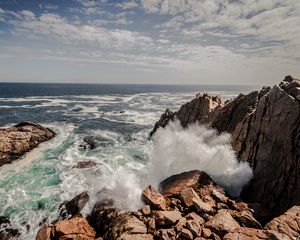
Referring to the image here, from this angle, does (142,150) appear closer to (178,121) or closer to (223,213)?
(178,121)

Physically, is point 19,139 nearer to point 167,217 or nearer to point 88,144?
point 88,144

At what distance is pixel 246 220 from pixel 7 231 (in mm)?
15224

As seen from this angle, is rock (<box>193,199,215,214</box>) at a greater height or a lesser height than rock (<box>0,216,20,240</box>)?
greater

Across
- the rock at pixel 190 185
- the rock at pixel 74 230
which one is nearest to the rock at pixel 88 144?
the rock at pixel 190 185

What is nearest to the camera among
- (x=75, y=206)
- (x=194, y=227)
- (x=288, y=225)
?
(x=288, y=225)

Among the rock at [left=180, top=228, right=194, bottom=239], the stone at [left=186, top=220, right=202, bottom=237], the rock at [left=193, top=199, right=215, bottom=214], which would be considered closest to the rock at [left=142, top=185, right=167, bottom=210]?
the rock at [left=193, top=199, right=215, bottom=214]

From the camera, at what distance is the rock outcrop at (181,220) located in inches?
419

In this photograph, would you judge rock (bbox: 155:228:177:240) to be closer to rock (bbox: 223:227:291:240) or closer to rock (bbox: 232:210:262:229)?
rock (bbox: 223:227:291:240)

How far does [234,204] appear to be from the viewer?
45.0 feet

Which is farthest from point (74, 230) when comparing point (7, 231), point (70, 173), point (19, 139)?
point (19, 139)

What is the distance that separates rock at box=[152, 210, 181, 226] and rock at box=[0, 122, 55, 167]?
22.4 m

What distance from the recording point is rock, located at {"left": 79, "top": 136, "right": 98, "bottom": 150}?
110ft

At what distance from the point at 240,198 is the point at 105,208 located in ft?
30.0

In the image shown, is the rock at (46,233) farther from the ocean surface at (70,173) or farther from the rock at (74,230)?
the ocean surface at (70,173)
